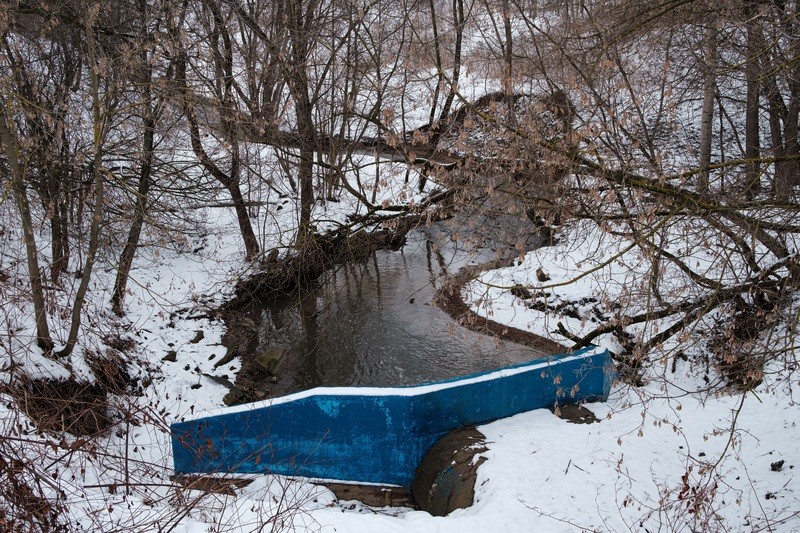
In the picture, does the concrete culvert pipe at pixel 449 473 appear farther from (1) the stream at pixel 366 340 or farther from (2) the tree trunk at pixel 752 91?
(2) the tree trunk at pixel 752 91

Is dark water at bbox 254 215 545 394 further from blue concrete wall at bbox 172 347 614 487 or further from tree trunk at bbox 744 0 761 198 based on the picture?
tree trunk at bbox 744 0 761 198

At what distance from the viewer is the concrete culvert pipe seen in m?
7.02

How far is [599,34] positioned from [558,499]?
5132 mm

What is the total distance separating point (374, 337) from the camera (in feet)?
39.9

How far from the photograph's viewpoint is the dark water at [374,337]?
10.9m

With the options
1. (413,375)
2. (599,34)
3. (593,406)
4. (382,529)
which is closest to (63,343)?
(413,375)

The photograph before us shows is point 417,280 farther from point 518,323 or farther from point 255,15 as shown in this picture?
point 255,15

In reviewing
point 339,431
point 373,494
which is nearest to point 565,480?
point 373,494

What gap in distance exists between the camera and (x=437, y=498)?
7207mm

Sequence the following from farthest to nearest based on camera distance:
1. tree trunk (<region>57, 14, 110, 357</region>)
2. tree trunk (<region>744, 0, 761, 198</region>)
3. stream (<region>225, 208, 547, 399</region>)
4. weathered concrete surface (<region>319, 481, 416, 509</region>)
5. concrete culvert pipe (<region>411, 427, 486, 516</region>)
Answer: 1. stream (<region>225, 208, 547, 399</region>)
2. tree trunk (<region>57, 14, 110, 357</region>)
3. weathered concrete surface (<region>319, 481, 416, 509</region>)
4. tree trunk (<region>744, 0, 761, 198</region>)
5. concrete culvert pipe (<region>411, 427, 486, 516</region>)

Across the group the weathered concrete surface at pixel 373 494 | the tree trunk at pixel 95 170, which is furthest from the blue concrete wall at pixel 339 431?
the tree trunk at pixel 95 170

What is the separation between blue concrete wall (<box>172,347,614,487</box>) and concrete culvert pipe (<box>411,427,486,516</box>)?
151 millimetres

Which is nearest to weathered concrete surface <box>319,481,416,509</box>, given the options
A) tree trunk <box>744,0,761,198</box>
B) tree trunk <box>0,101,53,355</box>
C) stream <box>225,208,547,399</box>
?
stream <box>225,208,547,399</box>

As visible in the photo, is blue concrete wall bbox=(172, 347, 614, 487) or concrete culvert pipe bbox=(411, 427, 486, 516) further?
blue concrete wall bbox=(172, 347, 614, 487)
